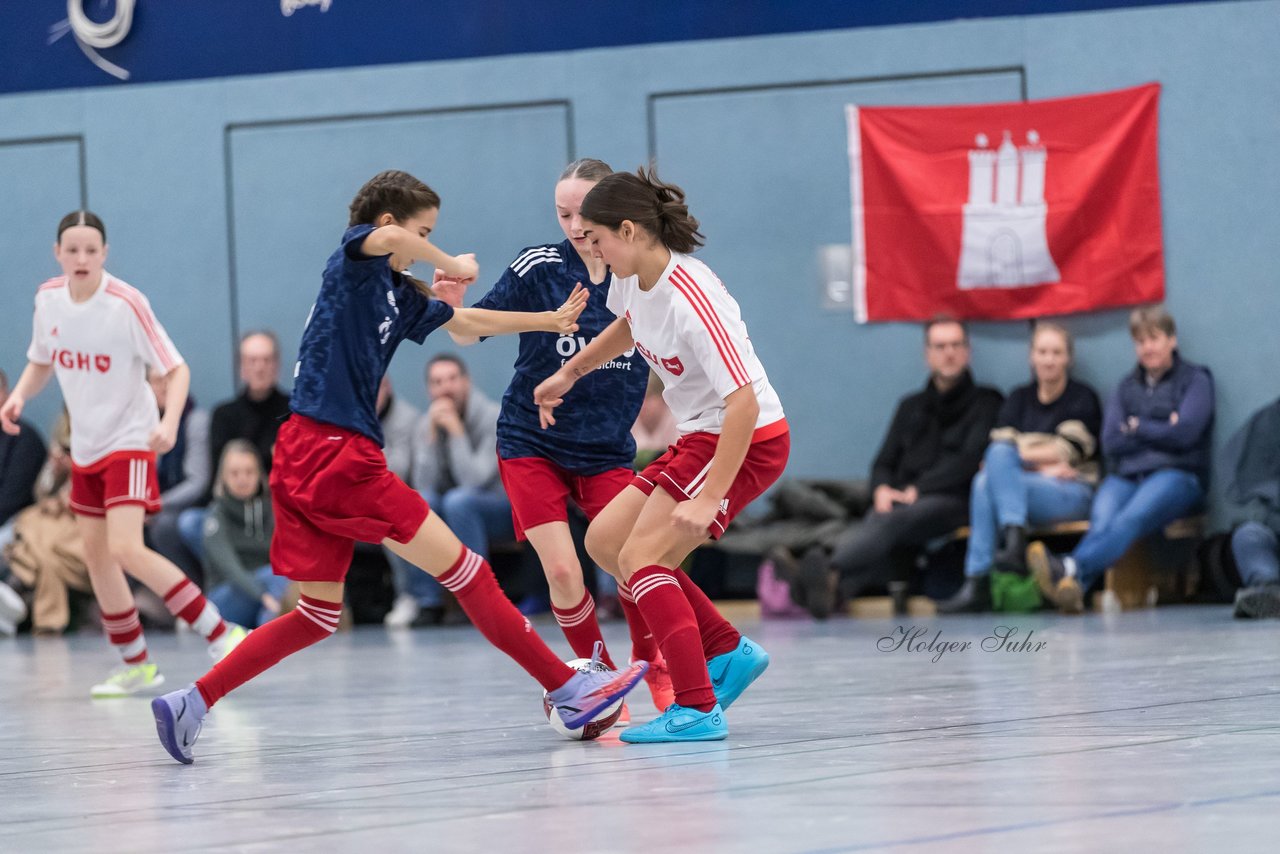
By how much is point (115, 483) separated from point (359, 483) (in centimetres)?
278

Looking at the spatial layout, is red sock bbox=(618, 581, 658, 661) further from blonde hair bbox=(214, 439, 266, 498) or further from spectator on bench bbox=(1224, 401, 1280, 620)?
blonde hair bbox=(214, 439, 266, 498)

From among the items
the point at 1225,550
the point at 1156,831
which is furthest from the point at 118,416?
the point at 1225,550

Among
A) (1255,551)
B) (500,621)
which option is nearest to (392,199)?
(500,621)

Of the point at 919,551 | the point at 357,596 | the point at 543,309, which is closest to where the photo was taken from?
the point at 543,309

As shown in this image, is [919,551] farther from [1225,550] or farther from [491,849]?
[491,849]

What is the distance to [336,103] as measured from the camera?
38.6 ft

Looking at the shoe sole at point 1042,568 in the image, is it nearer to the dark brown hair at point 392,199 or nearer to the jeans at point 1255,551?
the jeans at point 1255,551

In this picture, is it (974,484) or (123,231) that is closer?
(974,484)

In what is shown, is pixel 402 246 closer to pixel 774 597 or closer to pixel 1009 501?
pixel 1009 501

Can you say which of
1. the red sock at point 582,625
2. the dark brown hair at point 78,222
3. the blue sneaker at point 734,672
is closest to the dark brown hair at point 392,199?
the red sock at point 582,625

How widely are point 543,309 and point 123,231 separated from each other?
746cm

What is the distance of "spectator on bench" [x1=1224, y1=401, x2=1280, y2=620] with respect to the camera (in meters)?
8.46

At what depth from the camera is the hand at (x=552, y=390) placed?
5145 mm

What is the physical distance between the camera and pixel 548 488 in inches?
211
